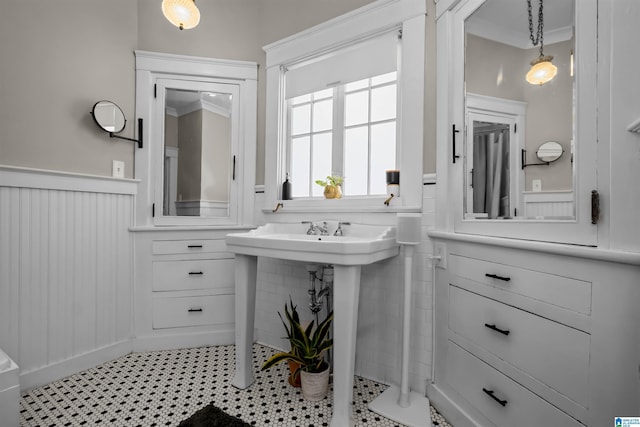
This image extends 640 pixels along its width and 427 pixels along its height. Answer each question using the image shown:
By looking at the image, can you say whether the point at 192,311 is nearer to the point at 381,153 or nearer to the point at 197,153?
the point at 197,153

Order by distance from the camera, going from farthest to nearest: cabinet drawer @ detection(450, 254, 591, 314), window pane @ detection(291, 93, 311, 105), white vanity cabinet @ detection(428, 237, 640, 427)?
window pane @ detection(291, 93, 311, 105) < cabinet drawer @ detection(450, 254, 591, 314) < white vanity cabinet @ detection(428, 237, 640, 427)

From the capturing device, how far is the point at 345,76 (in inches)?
88.1

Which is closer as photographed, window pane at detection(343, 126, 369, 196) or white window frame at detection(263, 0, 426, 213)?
white window frame at detection(263, 0, 426, 213)

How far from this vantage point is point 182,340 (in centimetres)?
245

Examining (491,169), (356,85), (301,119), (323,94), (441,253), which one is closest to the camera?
(491,169)

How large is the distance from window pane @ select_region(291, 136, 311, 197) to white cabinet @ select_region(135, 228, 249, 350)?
692 millimetres

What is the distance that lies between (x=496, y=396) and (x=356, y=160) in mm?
1577

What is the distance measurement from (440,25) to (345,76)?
68 centimetres

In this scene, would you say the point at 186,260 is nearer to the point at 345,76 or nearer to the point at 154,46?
the point at 154,46

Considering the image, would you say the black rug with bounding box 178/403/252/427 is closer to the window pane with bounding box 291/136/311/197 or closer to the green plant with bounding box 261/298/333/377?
the green plant with bounding box 261/298/333/377

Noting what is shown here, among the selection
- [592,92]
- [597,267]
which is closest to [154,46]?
[592,92]

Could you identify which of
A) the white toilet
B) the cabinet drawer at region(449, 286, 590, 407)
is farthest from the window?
the white toilet

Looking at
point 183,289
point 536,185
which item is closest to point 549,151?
point 536,185

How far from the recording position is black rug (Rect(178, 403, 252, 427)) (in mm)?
1553
